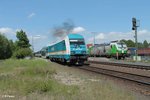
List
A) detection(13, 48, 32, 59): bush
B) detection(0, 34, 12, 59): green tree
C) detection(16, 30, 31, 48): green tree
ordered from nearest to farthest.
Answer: detection(13, 48, 32, 59): bush → detection(0, 34, 12, 59): green tree → detection(16, 30, 31, 48): green tree

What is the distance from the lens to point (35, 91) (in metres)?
11.7

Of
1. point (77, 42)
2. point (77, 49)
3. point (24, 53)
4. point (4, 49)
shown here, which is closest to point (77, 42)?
point (77, 42)

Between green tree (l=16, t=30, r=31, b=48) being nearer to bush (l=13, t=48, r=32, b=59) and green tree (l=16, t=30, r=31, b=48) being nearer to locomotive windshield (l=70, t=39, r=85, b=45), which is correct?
bush (l=13, t=48, r=32, b=59)

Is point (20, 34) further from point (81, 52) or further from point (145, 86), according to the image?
point (145, 86)

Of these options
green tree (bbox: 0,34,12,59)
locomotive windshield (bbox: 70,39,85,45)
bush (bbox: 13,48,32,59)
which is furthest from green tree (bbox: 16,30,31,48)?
locomotive windshield (bbox: 70,39,85,45)

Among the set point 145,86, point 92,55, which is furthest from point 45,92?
point 92,55

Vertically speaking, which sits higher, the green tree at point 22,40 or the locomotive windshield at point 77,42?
the green tree at point 22,40

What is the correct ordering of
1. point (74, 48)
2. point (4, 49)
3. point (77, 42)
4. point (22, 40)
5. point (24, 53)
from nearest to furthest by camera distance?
point (74, 48), point (77, 42), point (24, 53), point (4, 49), point (22, 40)

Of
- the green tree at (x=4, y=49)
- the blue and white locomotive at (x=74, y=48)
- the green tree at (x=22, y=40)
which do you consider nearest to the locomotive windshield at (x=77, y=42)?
the blue and white locomotive at (x=74, y=48)

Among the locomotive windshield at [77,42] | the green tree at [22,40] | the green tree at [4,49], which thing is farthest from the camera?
the green tree at [22,40]

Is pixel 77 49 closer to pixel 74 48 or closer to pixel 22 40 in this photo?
pixel 74 48

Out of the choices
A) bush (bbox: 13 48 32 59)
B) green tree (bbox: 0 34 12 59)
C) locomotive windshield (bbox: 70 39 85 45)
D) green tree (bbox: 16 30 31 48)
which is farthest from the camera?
green tree (bbox: 16 30 31 48)

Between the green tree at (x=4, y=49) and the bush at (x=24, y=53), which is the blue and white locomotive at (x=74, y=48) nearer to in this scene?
the bush at (x=24, y=53)

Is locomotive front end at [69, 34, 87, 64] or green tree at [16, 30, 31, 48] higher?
green tree at [16, 30, 31, 48]
